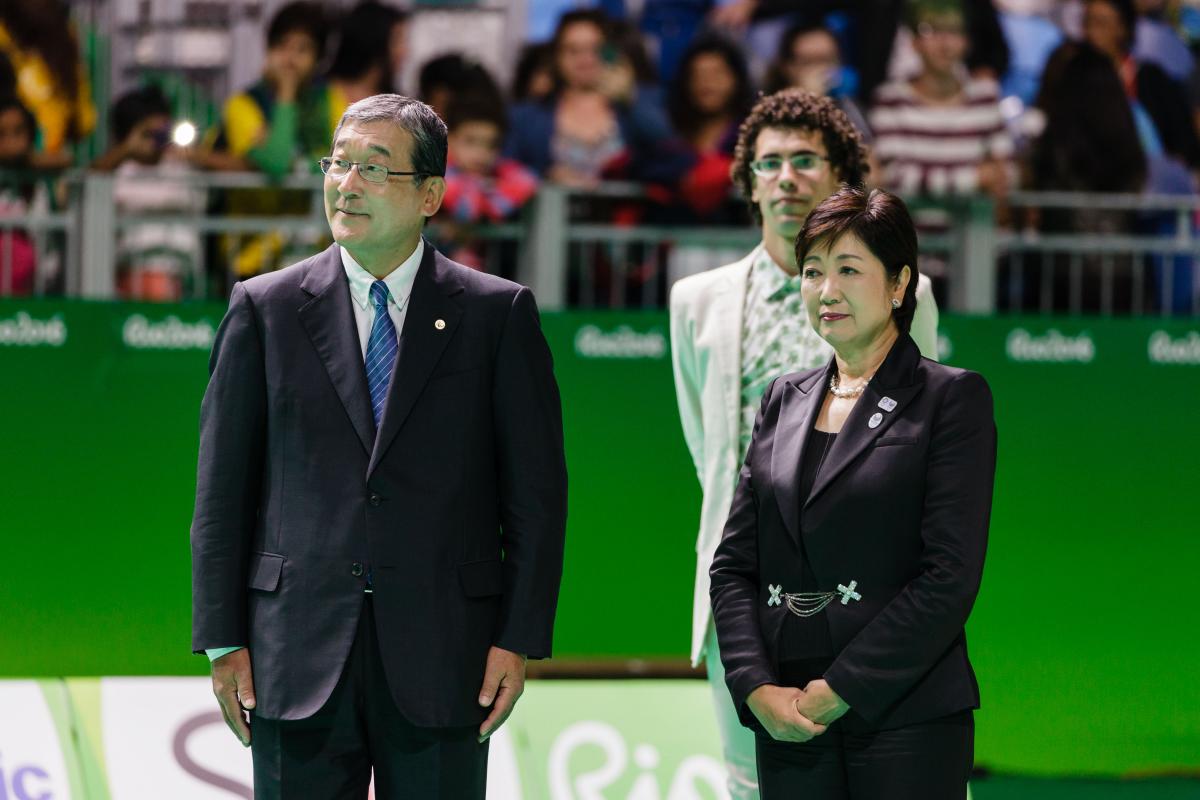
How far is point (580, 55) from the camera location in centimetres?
736

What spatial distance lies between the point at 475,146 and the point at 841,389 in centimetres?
376

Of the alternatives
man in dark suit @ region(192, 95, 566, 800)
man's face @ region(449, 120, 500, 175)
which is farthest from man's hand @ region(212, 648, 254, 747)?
man's face @ region(449, 120, 500, 175)

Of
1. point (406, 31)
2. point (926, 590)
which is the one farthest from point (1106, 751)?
point (406, 31)

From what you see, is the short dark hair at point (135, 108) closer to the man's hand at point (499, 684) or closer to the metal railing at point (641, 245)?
the metal railing at point (641, 245)

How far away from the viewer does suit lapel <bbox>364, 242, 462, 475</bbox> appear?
3.03m

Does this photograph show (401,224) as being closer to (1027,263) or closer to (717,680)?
(717,680)

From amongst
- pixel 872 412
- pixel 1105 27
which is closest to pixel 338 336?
pixel 872 412

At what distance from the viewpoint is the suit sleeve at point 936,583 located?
2975 millimetres

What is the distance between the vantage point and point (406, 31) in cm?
748

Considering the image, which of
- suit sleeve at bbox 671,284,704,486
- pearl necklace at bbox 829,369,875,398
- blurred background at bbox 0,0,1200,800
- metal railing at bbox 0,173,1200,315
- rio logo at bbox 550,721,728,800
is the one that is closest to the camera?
pearl necklace at bbox 829,369,875,398

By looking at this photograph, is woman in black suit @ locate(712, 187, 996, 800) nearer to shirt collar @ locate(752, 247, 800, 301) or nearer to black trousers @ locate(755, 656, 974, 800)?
black trousers @ locate(755, 656, 974, 800)

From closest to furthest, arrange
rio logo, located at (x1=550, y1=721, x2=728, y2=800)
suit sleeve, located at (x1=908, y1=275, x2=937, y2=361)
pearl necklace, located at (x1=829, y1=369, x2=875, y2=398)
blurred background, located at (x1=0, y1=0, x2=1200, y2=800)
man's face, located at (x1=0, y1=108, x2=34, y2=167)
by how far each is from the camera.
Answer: pearl necklace, located at (x1=829, y1=369, x2=875, y2=398) < suit sleeve, located at (x1=908, y1=275, x2=937, y2=361) < rio logo, located at (x1=550, y1=721, x2=728, y2=800) < blurred background, located at (x1=0, y1=0, x2=1200, y2=800) < man's face, located at (x1=0, y1=108, x2=34, y2=167)

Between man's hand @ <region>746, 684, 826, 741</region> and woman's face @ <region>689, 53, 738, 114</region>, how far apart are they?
4.58 m

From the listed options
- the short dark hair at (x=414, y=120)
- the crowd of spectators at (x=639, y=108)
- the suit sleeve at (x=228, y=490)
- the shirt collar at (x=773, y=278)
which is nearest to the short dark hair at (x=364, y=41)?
the crowd of spectators at (x=639, y=108)
